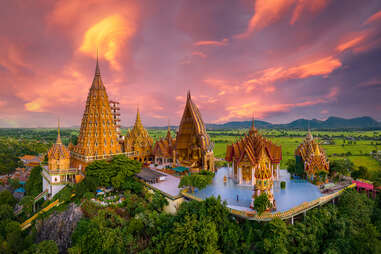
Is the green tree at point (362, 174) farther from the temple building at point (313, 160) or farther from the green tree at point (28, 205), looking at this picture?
the green tree at point (28, 205)

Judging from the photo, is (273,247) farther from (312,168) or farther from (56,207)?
(56,207)

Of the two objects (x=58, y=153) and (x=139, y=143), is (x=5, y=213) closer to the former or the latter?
(x=58, y=153)

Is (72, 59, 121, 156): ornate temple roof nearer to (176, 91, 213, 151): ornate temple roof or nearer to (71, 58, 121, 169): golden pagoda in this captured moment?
(71, 58, 121, 169): golden pagoda

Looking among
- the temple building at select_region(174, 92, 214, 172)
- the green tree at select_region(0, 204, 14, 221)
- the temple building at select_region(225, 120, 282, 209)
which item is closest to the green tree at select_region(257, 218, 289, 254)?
the temple building at select_region(225, 120, 282, 209)

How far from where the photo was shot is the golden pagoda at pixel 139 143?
38.8 meters

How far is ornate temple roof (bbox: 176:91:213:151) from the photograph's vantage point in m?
32.8

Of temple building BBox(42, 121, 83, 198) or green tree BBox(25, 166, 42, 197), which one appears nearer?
temple building BBox(42, 121, 83, 198)

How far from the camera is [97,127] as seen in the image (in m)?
33.5

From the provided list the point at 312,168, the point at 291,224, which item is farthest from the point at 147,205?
the point at 312,168

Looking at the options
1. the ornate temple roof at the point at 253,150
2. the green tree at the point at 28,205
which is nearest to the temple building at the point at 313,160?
the ornate temple roof at the point at 253,150

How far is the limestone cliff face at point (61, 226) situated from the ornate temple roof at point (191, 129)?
1824cm

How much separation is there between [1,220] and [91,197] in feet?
41.6

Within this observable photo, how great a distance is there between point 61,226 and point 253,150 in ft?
79.2

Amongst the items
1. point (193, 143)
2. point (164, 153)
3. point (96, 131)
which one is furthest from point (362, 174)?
point (96, 131)
